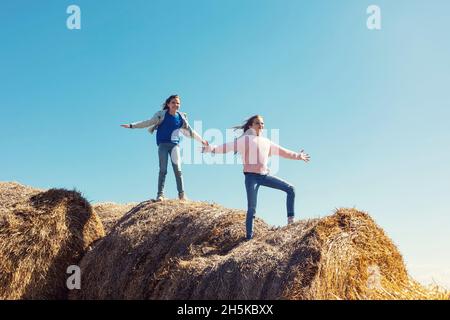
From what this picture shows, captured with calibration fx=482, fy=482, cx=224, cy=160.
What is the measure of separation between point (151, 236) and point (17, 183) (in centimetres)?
407

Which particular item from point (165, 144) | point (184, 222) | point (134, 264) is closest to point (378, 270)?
point (184, 222)

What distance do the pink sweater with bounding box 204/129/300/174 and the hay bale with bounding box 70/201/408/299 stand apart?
98 cm

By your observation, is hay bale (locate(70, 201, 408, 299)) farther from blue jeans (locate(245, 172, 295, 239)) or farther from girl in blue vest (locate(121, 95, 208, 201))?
girl in blue vest (locate(121, 95, 208, 201))

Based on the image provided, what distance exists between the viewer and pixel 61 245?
944cm

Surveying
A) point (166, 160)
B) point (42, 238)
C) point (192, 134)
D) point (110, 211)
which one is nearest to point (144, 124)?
point (166, 160)

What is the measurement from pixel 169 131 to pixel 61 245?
3.32m

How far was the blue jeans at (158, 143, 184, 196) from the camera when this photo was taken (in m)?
10.5

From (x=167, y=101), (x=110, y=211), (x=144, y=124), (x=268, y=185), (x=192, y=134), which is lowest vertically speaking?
(x=110, y=211)

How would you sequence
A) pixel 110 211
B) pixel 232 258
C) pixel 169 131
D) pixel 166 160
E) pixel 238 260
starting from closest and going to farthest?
1. pixel 238 260
2. pixel 232 258
3. pixel 166 160
4. pixel 169 131
5. pixel 110 211

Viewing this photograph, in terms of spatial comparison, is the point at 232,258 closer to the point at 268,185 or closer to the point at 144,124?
the point at 268,185

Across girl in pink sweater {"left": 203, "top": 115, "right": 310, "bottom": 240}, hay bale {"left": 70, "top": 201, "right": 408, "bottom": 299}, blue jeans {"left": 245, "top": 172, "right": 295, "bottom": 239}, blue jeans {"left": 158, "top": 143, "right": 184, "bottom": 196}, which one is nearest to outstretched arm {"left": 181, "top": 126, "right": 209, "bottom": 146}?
blue jeans {"left": 158, "top": 143, "right": 184, "bottom": 196}

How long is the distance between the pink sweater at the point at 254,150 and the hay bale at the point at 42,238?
10.5ft

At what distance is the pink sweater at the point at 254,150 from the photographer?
8586 millimetres
